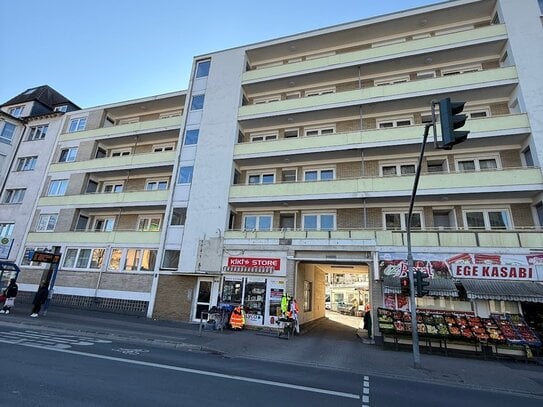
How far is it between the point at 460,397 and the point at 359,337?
9.24m

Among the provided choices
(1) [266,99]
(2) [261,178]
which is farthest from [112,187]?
(1) [266,99]

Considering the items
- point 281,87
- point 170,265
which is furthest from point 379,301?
point 281,87

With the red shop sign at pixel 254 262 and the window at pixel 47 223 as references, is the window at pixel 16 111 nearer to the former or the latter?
the window at pixel 47 223

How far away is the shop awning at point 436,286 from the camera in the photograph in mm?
13516

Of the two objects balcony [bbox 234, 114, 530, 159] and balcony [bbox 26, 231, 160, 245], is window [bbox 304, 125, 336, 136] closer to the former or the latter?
balcony [bbox 234, 114, 530, 159]

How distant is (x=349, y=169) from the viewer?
63.4 ft

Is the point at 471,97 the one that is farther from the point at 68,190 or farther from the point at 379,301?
the point at 68,190

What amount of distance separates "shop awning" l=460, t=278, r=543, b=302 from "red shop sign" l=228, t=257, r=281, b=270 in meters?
9.27

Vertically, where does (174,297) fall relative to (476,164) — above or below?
below

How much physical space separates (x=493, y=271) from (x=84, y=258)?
25456mm

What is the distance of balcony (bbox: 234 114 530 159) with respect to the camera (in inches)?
615

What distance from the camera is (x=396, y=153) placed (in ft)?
60.3

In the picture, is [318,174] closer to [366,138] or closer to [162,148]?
[366,138]

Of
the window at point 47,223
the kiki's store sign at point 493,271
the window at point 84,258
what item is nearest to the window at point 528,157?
the kiki's store sign at point 493,271
